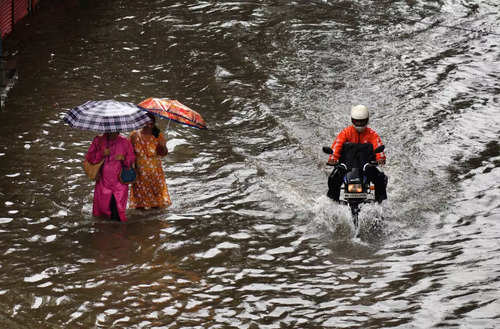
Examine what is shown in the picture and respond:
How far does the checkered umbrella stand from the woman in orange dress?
1.15ft

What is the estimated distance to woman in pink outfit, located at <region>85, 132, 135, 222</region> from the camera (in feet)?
34.0

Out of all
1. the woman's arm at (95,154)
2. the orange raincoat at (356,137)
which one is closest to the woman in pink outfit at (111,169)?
the woman's arm at (95,154)

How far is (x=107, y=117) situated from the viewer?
32.7 feet

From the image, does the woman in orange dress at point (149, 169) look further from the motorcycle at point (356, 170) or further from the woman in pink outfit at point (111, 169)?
the motorcycle at point (356, 170)

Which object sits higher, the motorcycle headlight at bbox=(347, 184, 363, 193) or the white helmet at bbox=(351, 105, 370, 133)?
the white helmet at bbox=(351, 105, 370, 133)

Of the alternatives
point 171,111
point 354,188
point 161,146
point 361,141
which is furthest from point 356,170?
point 161,146

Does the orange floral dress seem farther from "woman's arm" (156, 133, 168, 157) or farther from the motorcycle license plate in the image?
the motorcycle license plate

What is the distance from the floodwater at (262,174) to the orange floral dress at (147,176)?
20cm

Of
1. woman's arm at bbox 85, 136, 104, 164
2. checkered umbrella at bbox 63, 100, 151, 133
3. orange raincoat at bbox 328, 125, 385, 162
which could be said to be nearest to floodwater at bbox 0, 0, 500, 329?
orange raincoat at bbox 328, 125, 385, 162

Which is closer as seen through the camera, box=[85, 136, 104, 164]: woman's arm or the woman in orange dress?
box=[85, 136, 104, 164]: woman's arm

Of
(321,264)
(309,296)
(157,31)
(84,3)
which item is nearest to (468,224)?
(321,264)

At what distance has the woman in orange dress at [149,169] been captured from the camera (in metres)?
10.7

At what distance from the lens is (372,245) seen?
10.3 meters

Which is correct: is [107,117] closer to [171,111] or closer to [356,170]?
[171,111]
